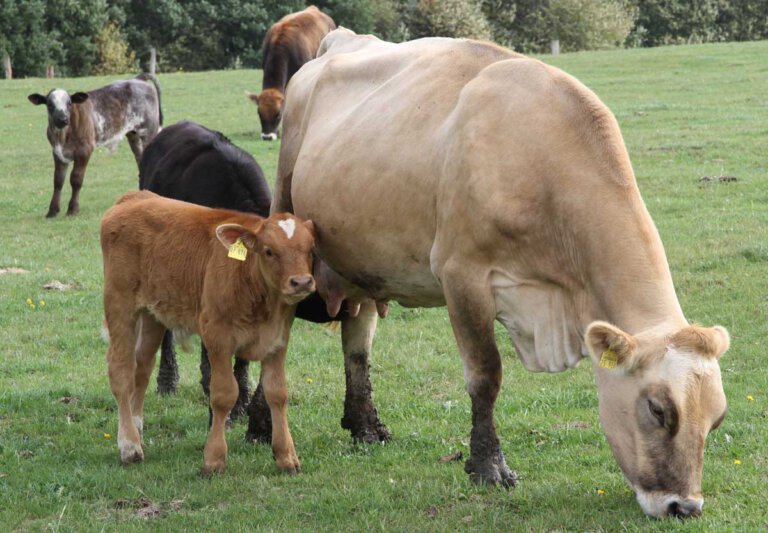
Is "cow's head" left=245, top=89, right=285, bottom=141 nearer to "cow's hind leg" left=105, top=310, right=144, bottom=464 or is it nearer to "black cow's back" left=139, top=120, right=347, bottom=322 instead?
"black cow's back" left=139, top=120, right=347, bottom=322

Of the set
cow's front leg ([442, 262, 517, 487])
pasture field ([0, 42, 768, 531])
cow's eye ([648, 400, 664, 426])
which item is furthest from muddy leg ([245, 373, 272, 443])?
cow's eye ([648, 400, 664, 426])

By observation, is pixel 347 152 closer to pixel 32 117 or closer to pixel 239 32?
pixel 32 117

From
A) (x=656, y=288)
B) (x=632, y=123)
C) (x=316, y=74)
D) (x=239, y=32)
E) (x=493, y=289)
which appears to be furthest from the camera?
(x=239, y=32)

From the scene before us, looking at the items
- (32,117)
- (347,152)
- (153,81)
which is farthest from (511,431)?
(32,117)

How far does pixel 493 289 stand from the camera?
19.3 feet

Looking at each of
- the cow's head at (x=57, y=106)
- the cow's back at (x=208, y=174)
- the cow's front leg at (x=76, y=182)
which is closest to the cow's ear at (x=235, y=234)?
the cow's back at (x=208, y=174)

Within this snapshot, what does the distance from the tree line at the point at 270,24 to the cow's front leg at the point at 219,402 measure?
4285 centimetres

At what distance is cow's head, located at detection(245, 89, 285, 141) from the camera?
21.5 meters

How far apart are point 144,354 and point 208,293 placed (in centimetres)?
107

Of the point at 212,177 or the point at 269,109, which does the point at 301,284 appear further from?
the point at 269,109

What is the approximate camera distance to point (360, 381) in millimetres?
7695

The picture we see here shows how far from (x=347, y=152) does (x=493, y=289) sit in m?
1.62

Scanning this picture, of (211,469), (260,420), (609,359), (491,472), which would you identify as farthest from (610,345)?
(260,420)

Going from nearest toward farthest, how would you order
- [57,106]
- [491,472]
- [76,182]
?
[491,472] < [76,182] < [57,106]
